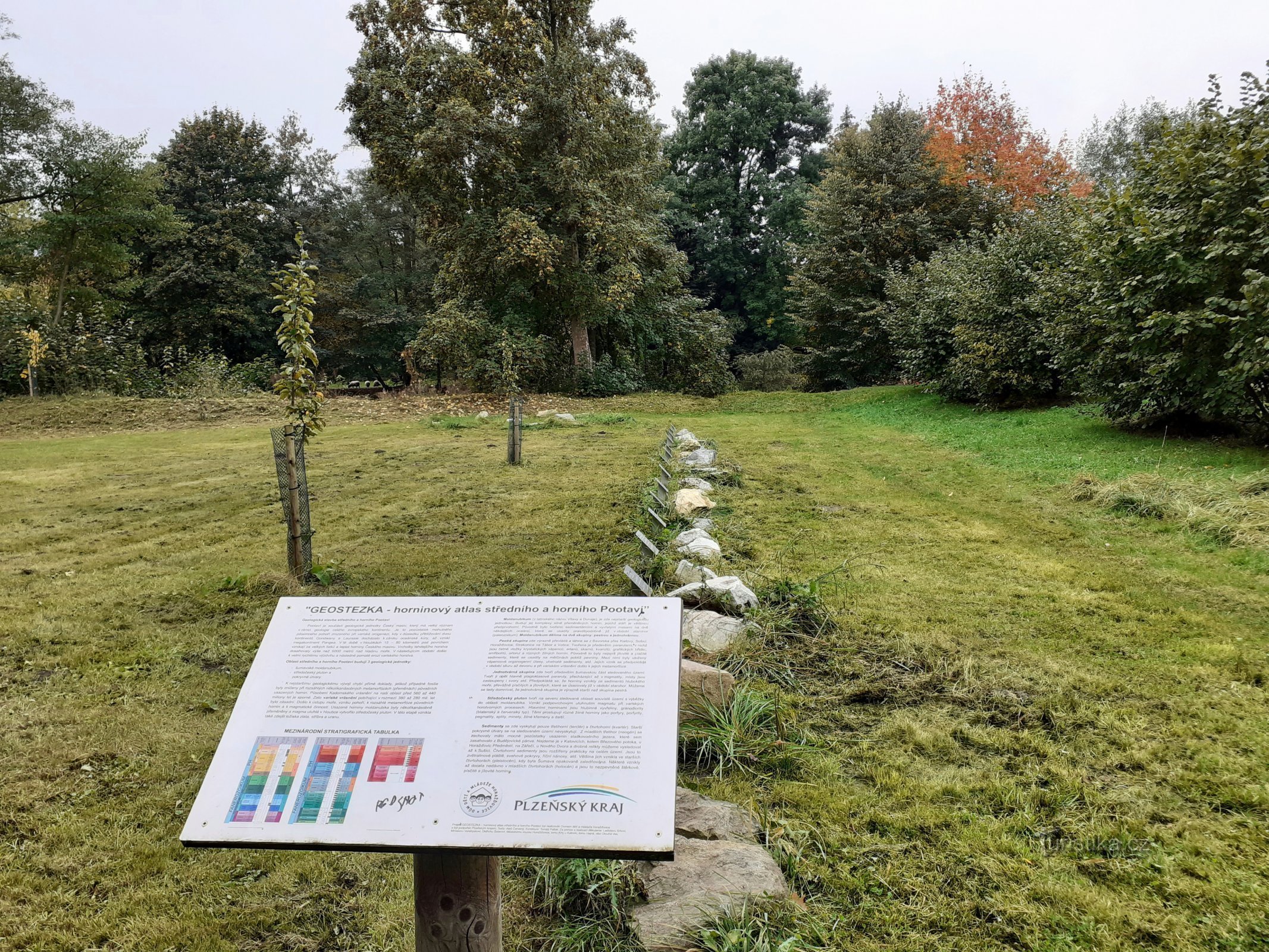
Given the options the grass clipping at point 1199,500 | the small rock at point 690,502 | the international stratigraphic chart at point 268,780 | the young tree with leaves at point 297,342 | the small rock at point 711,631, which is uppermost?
the young tree with leaves at point 297,342

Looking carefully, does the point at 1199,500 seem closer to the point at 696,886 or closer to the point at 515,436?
the point at 696,886

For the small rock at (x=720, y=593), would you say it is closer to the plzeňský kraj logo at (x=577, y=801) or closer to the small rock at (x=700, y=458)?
the plzeňský kraj logo at (x=577, y=801)

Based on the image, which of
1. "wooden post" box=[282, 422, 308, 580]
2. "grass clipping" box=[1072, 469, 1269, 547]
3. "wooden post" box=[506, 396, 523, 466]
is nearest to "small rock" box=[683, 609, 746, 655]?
"wooden post" box=[282, 422, 308, 580]

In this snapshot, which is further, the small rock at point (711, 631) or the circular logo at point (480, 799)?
the small rock at point (711, 631)

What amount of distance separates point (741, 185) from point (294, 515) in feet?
101

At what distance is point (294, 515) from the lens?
4984mm

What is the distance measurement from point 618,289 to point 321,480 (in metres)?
10.2

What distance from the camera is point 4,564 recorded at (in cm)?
564

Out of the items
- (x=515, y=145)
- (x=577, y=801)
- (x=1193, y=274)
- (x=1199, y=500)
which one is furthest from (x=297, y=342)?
(x=515, y=145)

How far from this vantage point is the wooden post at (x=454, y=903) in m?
1.78

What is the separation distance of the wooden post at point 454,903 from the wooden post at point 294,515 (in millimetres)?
3646

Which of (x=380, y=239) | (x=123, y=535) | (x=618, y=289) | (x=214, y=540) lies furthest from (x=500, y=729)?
(x=380, y=239)

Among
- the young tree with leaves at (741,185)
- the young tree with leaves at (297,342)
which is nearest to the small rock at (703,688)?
the young tree with leaves at (297,342)

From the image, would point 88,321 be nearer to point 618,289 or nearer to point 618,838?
point 618,289
